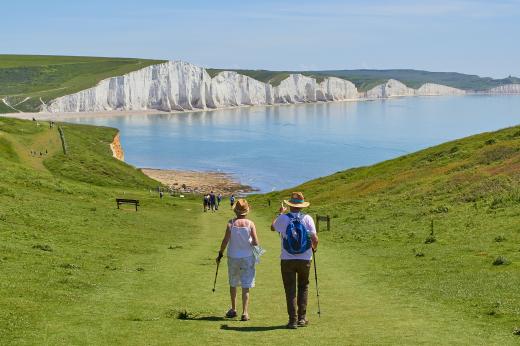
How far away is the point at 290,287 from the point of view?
46.9ft

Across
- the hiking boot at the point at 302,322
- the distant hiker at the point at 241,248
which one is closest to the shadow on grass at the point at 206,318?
the distant hiker at the point at 241,248

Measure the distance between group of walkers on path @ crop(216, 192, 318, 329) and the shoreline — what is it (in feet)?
279

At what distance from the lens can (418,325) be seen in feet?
47.5

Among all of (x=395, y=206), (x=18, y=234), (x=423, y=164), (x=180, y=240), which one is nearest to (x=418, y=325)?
(x=18, y=234)

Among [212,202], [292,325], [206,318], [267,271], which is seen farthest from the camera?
[212,202]

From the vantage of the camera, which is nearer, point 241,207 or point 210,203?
Result: point 241,207

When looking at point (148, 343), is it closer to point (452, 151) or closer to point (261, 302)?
point (261, 302)

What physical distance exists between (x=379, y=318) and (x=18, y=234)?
53.6 feet

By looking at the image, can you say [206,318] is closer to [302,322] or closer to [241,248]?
[241,248]

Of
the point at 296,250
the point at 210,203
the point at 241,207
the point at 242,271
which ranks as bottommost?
the point at 210,203

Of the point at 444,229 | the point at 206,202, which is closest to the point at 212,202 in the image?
the point at 206,202

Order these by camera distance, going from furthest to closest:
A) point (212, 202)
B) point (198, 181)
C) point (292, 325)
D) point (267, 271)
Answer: point (198, 181)
point (212, 202)
point (267, 271)
point (292, 325)

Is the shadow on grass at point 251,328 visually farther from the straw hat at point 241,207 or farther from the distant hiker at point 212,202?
the distant hiker at point 212,202

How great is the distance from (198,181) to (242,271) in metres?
106
